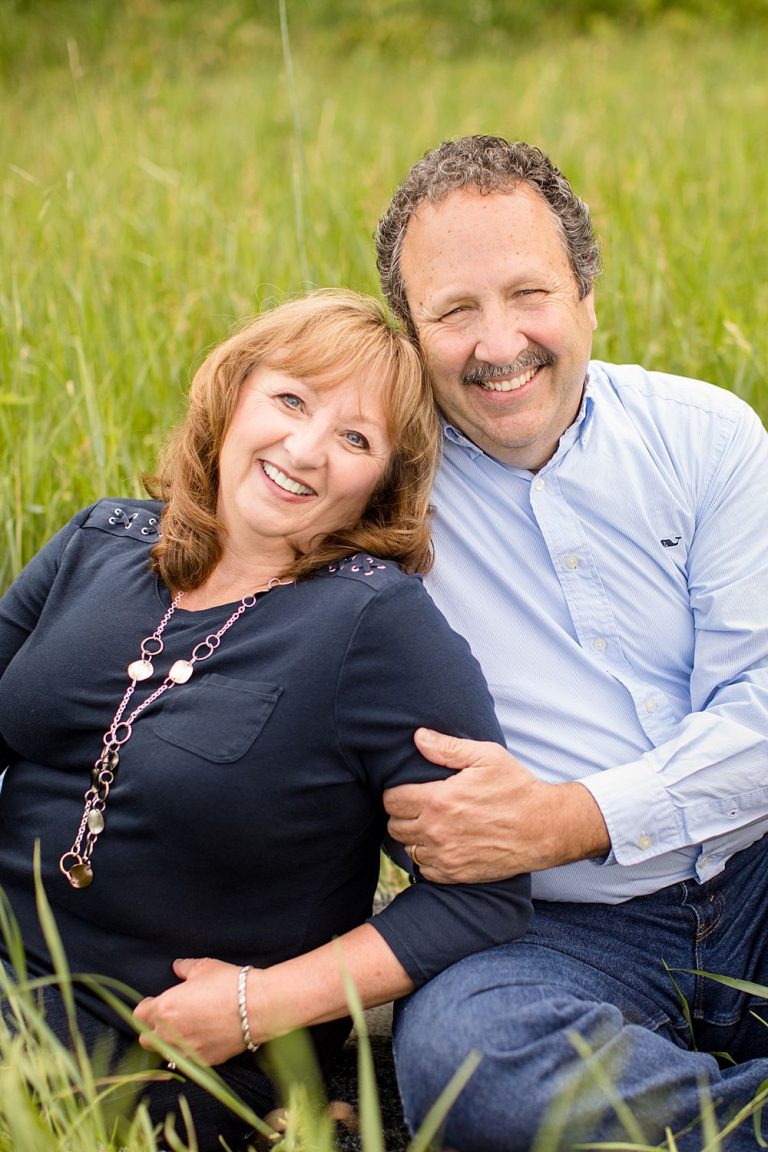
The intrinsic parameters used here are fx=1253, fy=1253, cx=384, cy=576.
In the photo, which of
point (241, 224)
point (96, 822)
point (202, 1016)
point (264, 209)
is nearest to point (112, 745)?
point (96, 822)

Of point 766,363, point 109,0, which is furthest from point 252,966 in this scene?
point 109,0

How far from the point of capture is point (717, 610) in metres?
2.12

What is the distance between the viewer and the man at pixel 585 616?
1974 millimetres

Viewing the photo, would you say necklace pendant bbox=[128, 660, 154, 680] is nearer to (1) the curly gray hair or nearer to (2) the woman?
(2) the woman

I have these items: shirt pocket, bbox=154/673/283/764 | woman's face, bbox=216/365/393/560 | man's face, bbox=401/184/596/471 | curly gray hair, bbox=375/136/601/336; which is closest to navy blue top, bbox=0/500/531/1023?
shirt pocket, bbox=154/673/283/764

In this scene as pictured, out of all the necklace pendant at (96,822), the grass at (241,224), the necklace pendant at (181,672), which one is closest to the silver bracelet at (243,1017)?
the grass at (241,224)

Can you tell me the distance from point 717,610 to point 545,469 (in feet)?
1.30

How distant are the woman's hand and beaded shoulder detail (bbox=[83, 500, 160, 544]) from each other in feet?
2.47

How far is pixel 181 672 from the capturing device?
192 centimetres

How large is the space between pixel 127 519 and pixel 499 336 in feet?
2.39

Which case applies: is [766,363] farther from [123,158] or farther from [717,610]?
[123,158]

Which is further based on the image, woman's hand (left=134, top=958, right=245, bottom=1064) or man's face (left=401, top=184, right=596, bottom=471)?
man's face (left=401, top=184, right=596, bottom=471)

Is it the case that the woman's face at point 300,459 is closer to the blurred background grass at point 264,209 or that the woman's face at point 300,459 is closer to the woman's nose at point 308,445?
the woman's nose at point 308,445

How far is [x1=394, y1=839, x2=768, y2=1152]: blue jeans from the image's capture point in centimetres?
167
